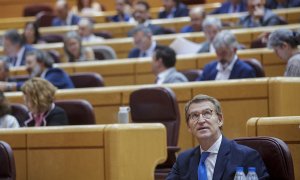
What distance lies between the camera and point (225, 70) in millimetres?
6113

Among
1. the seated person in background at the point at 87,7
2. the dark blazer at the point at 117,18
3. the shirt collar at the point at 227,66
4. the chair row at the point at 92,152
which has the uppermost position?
the shirt collar at the point at 227,66

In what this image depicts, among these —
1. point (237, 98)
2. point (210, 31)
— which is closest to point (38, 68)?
point (210, 31)

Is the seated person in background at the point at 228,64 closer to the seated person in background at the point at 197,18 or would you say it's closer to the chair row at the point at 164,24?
the seated person in background at the point at 197,18

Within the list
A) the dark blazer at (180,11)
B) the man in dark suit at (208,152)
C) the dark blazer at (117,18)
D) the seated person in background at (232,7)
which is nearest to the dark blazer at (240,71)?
the man in dark suit at (208,152)

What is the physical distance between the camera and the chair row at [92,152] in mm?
4512

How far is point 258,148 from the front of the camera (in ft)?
11.6

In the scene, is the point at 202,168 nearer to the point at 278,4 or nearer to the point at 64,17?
the point at 278,4

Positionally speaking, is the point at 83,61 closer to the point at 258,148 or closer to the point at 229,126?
the point at 229,126

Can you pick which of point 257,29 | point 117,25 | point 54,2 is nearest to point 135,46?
point 257,29

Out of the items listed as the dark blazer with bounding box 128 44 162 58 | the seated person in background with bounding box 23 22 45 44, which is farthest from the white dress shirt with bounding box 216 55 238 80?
the seated person in background with bounding box 23 22 45 44

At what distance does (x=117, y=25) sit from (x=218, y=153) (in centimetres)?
663

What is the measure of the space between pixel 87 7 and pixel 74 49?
3800 millimetres

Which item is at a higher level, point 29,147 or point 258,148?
point 258,148

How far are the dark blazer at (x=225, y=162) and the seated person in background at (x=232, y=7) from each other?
614 cm
